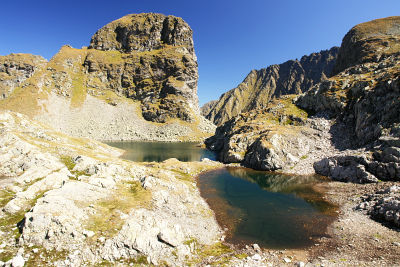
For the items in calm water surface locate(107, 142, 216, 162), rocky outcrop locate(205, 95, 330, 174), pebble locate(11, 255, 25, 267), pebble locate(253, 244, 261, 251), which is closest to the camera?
pebble locate(11, 255, 25, 267)

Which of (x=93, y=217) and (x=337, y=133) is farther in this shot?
(x=337, y=133)

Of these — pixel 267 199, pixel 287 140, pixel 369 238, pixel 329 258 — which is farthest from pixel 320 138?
pixel 329 258

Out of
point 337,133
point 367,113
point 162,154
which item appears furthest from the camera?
point 162,154

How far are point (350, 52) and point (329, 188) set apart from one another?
497 feet

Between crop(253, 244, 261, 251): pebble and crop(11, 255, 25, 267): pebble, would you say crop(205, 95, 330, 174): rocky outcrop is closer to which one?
crop(253, 244, 261, 251): pebble

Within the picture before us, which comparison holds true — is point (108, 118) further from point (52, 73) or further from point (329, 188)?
point (329, 188)

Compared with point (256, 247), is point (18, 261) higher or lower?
higher

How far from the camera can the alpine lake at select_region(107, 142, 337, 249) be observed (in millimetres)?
24125

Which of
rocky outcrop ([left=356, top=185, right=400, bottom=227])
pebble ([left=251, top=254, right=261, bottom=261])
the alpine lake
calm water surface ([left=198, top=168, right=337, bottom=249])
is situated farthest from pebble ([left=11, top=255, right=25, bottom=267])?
rocky outcrop ([left=356, top=185, right=400, bottom=227])

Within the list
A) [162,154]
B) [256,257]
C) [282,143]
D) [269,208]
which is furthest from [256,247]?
[162,154]

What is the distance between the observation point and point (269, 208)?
33.2m

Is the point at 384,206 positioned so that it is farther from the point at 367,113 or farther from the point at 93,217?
the point at 367,113

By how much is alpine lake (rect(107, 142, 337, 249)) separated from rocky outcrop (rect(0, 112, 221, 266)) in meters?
4.26

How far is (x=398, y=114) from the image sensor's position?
5019 centimetres
